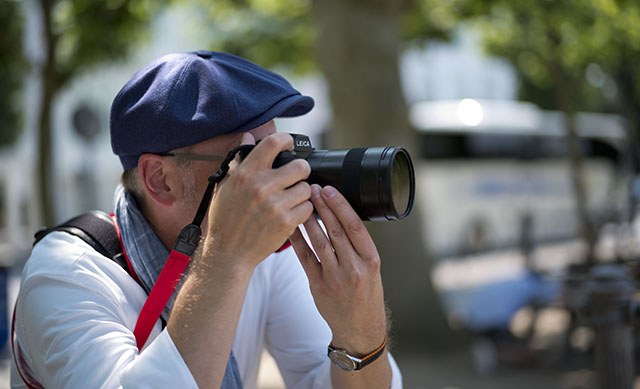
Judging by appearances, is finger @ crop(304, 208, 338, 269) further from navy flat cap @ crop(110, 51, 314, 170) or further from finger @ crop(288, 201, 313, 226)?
navy flat cap @ crop(110, 51, 314, 170)

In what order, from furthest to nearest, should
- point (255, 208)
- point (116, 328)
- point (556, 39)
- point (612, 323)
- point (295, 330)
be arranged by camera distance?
1. point (556, 39)
2. point (612, 323)
3. point (295, 330)
4. point (116, 328)
5. point (255, 208)

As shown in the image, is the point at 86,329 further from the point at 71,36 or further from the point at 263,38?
the point at 263,38

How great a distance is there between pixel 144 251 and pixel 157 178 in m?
0.19

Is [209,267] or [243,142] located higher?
[243,142]

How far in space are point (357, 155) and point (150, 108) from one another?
513 millimetres

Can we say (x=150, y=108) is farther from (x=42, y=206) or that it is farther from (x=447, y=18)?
(x=447, y=18)

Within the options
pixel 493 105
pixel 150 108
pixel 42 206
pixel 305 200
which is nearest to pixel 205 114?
pixel 150 108

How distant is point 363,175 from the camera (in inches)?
57.3

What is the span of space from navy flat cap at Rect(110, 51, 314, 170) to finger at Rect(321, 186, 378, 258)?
29 centimetres

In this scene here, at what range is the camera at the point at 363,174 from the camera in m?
1.44

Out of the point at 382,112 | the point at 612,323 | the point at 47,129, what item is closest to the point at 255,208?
the point at 612,323

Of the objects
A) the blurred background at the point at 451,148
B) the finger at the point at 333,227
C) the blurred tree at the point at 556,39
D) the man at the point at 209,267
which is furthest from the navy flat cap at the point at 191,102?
the blurred tree at the point at 556,39

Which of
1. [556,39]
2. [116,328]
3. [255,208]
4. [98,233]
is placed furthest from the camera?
[556,39]

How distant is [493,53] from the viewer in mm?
13984
